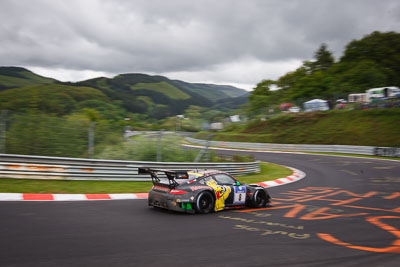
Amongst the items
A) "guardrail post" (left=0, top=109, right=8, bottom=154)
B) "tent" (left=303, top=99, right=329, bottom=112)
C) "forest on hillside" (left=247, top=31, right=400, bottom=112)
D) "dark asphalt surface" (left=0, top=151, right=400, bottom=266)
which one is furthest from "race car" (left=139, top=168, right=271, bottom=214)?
"forest on hillside" (left=247, top=31, right=400, bottom=112)

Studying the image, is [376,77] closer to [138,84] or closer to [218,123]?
[218,123]

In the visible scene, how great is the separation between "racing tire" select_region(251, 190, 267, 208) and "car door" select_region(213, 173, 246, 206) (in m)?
0.30

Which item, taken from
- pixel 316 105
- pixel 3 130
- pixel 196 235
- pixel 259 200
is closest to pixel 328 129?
pixel 316 105

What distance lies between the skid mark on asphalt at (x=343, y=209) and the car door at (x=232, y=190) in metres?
0.31

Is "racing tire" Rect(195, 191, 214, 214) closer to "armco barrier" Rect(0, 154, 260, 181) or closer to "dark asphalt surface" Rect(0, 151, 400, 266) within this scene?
"dark asphalt surface" Rect(0, 151, 400, 266)

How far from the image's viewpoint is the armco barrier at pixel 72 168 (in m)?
11.4

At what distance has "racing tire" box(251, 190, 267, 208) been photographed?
9.59 m

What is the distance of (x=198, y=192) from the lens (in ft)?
27.1

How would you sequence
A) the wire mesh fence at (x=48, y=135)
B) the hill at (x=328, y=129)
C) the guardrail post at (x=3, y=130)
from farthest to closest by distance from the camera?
1. the hill at (x=328, y=129)
2. the wire mesh fence at (x=48, y=135)
3. the guardrail post at (x=3, y=130)

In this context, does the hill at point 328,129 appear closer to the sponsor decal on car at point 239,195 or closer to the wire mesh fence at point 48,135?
the sponsor decal on car at point 239,195

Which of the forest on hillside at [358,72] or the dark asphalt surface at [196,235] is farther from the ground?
the forest on hillside at [358,72]

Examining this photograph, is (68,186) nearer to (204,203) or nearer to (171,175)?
(171,175)

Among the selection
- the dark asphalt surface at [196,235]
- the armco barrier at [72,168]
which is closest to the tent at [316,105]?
the armco barrier at [72,168]

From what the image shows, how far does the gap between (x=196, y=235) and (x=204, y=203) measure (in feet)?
7.18
